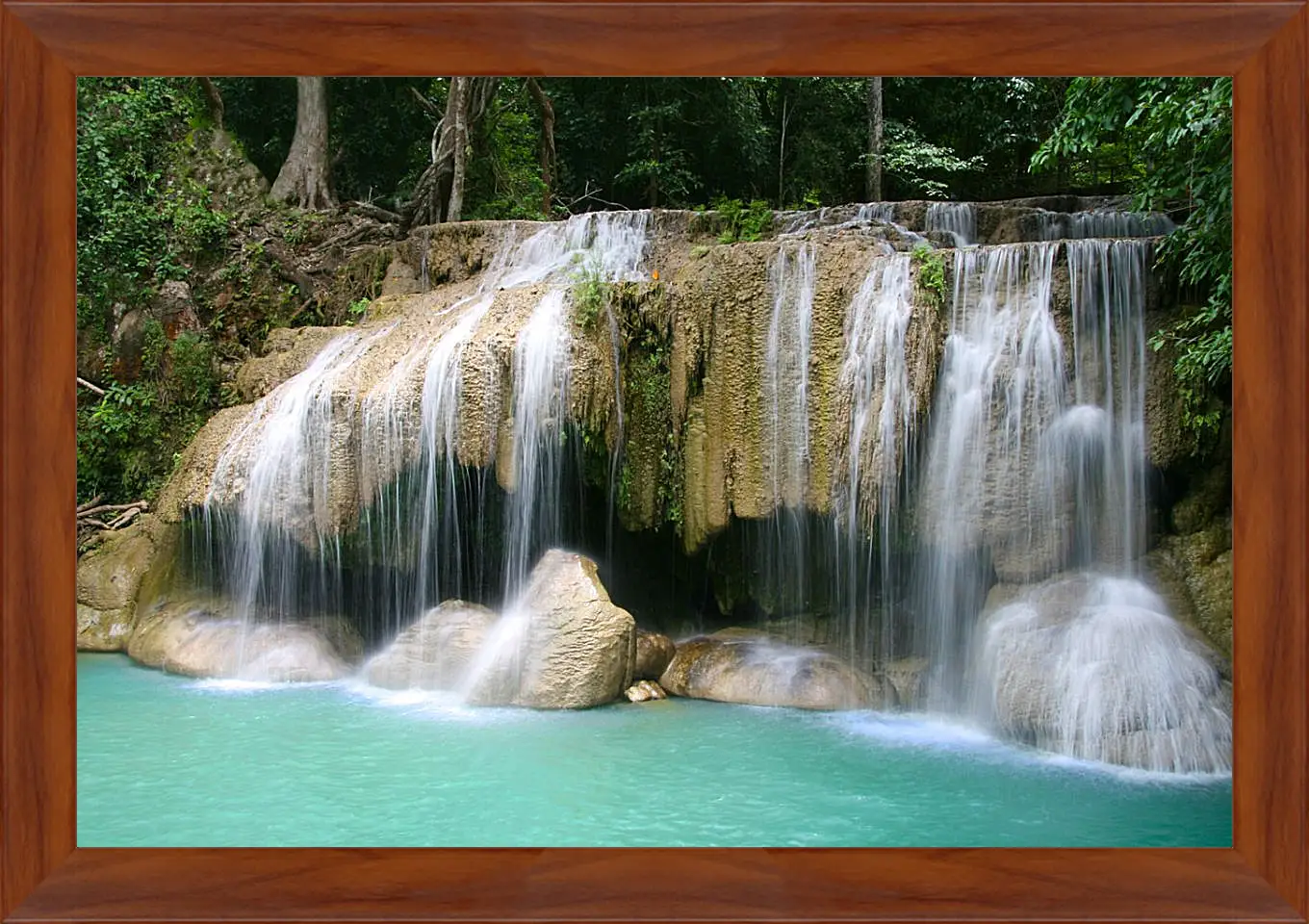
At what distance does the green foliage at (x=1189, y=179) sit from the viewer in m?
5.77

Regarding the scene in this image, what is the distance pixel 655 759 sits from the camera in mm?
5629

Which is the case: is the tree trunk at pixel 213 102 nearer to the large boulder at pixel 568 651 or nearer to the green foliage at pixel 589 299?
the green foliage at pixel 589 299

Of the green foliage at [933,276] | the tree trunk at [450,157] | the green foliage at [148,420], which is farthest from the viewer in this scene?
the tree trunk at [450,157]

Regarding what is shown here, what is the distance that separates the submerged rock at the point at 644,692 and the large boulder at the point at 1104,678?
2004 millimetres

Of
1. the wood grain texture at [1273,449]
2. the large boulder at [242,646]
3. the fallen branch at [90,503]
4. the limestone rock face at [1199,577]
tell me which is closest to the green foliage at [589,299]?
the large boulder at [242,646]

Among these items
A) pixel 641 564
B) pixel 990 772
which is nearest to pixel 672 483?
pixel 641 564

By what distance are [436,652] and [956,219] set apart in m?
5.85

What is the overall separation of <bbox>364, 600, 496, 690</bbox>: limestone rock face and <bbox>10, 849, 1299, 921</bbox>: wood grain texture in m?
4.70

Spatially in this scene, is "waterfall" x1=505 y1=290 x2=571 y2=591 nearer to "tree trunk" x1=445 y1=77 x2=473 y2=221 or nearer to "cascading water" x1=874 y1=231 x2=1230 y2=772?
"cascading water" x1=874 y1=231 x2=1230 y2=772

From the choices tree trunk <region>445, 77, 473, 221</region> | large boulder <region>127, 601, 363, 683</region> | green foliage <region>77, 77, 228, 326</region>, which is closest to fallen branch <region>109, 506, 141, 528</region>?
large boulder <region>127, 601, 363, 683</region>

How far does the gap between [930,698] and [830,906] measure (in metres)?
4.81

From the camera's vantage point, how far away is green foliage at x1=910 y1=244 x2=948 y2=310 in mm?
6891

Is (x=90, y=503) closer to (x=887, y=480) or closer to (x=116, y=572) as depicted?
(x=116, y=572)

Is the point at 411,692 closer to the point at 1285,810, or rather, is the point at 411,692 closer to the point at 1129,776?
the point at 1129,776
